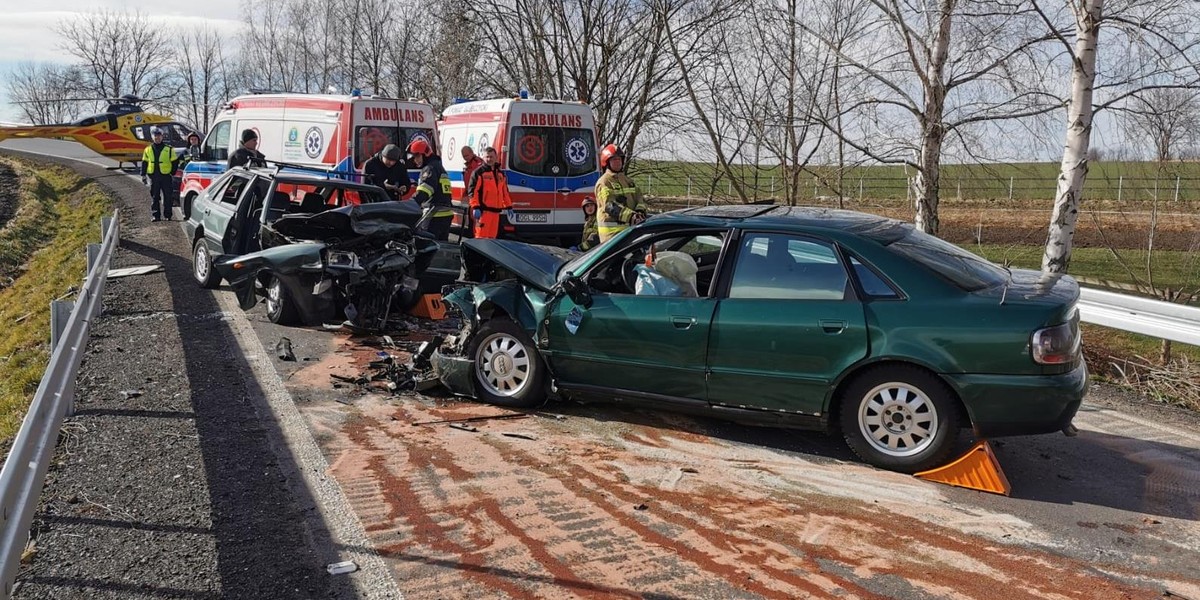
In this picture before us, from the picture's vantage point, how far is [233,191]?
35.6 feet

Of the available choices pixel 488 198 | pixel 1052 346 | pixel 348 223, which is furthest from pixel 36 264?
pixel 1052 346

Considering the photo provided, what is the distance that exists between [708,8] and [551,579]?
53.9 ft

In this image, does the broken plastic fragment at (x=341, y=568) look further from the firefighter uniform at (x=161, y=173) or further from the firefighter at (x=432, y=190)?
the firefighter uniform at (x=161, y=173)

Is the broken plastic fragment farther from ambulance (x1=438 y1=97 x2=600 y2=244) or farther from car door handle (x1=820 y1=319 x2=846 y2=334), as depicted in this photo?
ambulance (x1=438 y1=97 x2=600 y2=244)

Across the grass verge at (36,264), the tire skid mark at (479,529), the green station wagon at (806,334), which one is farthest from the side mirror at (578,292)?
the grass verge at (36,264)

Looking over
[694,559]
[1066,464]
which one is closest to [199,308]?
[694,559]

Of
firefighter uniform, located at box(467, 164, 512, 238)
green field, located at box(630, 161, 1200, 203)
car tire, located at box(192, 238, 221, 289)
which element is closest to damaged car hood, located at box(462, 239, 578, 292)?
car tire, located at box(192, 238, 221, 289)

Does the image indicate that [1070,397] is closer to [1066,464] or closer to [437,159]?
[1066,464]

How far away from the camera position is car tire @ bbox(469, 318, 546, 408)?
631cm

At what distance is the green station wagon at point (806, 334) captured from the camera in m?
4.96

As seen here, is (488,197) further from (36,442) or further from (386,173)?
(36,442)

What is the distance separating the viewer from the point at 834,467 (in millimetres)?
5371

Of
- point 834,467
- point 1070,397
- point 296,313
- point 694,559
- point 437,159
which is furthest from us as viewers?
point 437,159

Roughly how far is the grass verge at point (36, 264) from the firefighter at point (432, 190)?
4.20 metres
